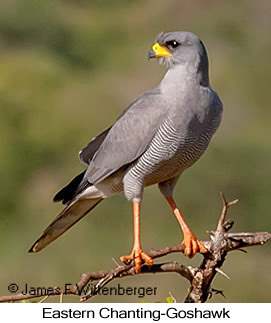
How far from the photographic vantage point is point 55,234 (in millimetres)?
4898

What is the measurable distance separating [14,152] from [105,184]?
7.79 m

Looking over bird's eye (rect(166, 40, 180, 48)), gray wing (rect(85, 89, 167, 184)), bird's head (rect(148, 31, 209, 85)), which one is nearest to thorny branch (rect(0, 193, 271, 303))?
gray wing (rect(85, 89, 167, 184))

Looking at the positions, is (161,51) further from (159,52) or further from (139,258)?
(139,258)

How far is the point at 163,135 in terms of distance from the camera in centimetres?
455

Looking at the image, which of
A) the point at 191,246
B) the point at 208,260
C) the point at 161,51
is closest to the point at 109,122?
the point at 161,51

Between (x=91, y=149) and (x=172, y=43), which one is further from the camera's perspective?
(x=91, y=149)

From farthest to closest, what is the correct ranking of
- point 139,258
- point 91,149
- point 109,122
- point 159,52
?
point 109,122, point 91,149, point 159,52, point 139,258

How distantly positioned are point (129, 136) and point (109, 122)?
7.78m

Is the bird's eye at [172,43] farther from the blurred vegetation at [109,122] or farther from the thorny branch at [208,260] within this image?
→ the blurred vegetation at [109,122]

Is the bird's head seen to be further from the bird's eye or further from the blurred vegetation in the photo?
the blurred vegetation

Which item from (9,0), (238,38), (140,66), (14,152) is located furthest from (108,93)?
(9,0)

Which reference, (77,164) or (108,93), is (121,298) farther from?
(108,93)

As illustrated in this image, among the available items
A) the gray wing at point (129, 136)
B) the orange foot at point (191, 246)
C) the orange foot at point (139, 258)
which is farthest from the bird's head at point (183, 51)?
the orange foot at point (139, 258)

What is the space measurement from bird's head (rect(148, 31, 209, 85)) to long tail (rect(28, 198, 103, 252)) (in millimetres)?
943
